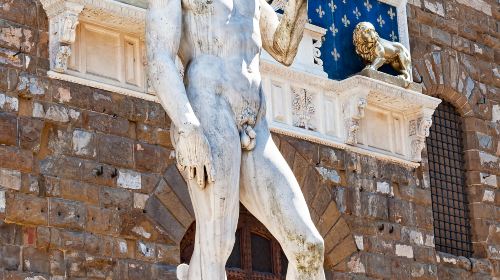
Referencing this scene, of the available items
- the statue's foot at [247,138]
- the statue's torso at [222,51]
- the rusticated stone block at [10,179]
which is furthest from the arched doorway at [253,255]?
the statue's foot at [247,138]

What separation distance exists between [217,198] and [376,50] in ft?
24.2

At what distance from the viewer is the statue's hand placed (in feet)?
24.4

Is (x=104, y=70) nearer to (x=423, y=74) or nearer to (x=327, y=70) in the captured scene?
(x=327, y=70)

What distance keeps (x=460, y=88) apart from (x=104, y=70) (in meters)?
5.81

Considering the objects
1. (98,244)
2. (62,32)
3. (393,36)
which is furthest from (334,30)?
(98,244)

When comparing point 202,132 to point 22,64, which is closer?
point 202,132

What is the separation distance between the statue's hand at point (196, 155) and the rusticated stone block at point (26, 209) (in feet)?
12.0

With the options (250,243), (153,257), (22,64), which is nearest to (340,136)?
(250,243)

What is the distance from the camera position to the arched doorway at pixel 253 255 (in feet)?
42.4

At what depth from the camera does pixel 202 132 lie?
7520mm

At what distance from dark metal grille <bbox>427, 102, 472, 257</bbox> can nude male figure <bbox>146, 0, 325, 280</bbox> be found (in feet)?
25.8

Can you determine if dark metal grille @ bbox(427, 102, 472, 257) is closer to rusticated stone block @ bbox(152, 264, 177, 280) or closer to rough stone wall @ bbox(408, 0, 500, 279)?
rough stone wall @ bbox(408, 0, 500, 279)

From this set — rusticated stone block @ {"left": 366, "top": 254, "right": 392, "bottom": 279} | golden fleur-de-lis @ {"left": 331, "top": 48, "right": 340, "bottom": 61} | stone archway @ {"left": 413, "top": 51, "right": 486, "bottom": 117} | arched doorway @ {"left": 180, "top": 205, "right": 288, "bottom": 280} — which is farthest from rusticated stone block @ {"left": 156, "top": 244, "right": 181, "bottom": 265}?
stone archway @ {"left": 413, "top": 51, "right": 486, "bottom": 117}

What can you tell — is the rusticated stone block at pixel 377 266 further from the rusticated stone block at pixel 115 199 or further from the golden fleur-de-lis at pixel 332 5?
the rusticated stone block at pixel 115 199
